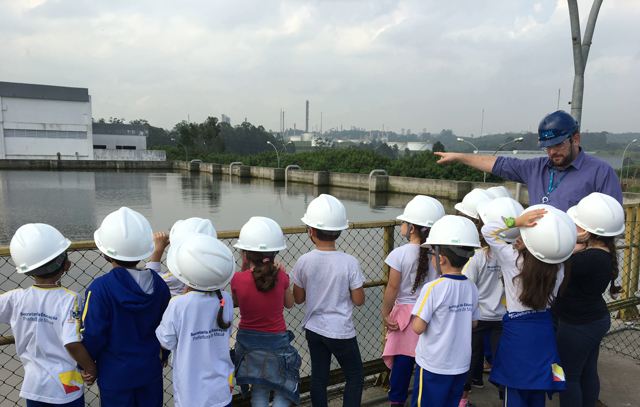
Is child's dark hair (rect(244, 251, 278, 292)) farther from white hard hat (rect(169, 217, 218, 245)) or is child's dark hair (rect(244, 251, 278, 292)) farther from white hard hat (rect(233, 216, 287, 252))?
white hard hat (rect(169, 217, 218, 245))

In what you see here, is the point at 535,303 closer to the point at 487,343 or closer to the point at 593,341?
the point at 593,341

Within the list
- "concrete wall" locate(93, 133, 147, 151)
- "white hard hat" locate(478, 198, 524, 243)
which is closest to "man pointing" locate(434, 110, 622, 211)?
"white hard hat" locate(478, 198, 524, 243)

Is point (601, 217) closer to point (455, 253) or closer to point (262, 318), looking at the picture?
point (455, 253)

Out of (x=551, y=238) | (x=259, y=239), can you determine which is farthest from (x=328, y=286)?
(x=551, y=238)

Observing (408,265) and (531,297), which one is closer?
(531,297)

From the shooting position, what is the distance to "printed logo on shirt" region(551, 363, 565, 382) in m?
2.58

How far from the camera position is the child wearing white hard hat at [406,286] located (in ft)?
10.1

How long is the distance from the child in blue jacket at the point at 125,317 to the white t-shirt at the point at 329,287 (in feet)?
3.06

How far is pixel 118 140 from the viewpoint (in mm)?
69438

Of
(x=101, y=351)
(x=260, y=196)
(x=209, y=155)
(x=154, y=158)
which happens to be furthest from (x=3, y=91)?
(x=101, y=351)

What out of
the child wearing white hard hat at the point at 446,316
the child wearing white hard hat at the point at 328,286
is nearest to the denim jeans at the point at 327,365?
the child wearing white hard hat at the point at 328,286

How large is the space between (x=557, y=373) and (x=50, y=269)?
2.93 m

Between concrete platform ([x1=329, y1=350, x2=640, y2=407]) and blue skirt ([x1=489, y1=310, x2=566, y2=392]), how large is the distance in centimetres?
113

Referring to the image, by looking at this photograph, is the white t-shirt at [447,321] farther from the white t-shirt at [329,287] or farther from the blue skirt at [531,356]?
the white t-shirt at [329,287]
